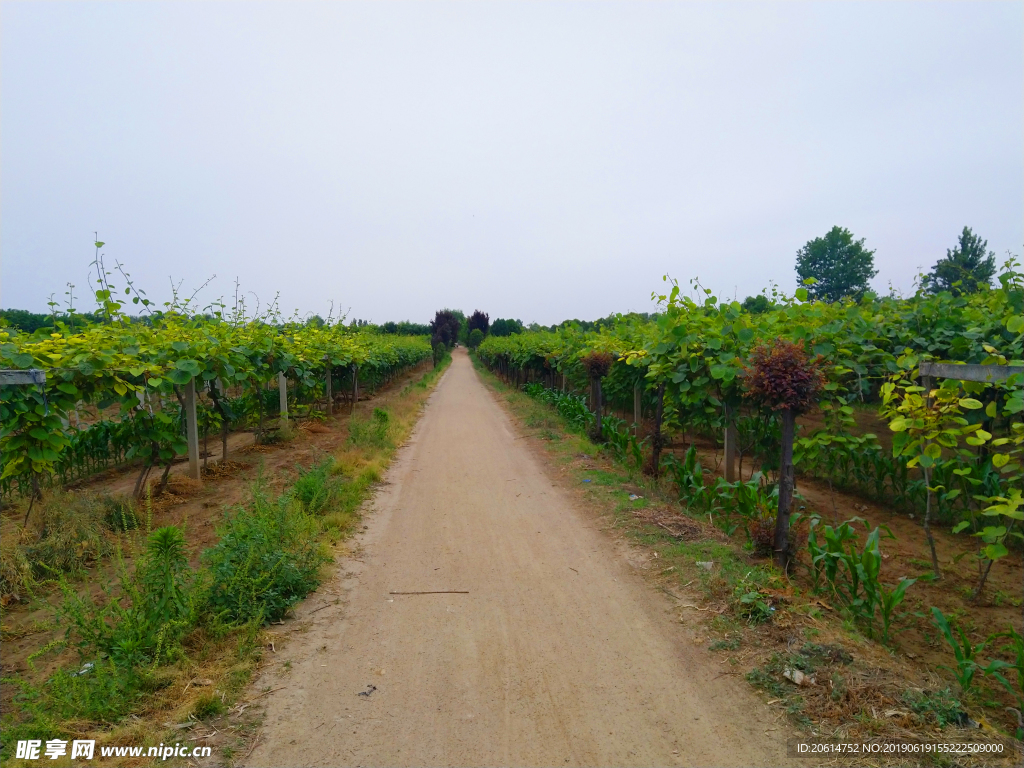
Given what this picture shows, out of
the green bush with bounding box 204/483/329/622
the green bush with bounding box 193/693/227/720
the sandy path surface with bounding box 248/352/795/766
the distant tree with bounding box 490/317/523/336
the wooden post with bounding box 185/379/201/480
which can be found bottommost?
the sandy path surface with bounding box 248/352/795/766

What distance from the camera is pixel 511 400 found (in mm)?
23719

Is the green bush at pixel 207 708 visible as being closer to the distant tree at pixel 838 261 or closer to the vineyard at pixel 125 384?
the vineyard at pixel 125 384

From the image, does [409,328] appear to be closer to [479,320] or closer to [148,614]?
[479,320]

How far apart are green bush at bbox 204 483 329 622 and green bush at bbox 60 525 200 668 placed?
261mm

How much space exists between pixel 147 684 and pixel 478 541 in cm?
353

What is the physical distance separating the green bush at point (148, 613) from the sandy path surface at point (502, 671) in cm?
78

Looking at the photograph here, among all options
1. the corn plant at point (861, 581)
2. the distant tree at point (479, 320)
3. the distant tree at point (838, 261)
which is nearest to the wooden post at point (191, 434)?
the corn plant at point (861, 581)

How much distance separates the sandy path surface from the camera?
3047mm

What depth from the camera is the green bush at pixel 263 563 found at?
14.2 feet

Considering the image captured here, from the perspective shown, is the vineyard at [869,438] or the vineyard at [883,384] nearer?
the vineyard at [869,438]

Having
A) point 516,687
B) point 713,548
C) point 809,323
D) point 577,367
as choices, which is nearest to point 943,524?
point 809,323

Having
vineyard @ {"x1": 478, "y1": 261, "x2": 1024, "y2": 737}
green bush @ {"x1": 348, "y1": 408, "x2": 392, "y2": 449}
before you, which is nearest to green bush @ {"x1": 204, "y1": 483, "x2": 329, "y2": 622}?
vineyard @ {"x1": 478, "y1": 261, "x2": 1024, "y2": 737}

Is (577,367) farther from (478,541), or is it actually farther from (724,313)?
(478,541)

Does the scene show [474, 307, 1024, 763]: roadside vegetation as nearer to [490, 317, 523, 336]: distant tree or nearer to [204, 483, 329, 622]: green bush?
[204, 483, 329, 622]: green bush
